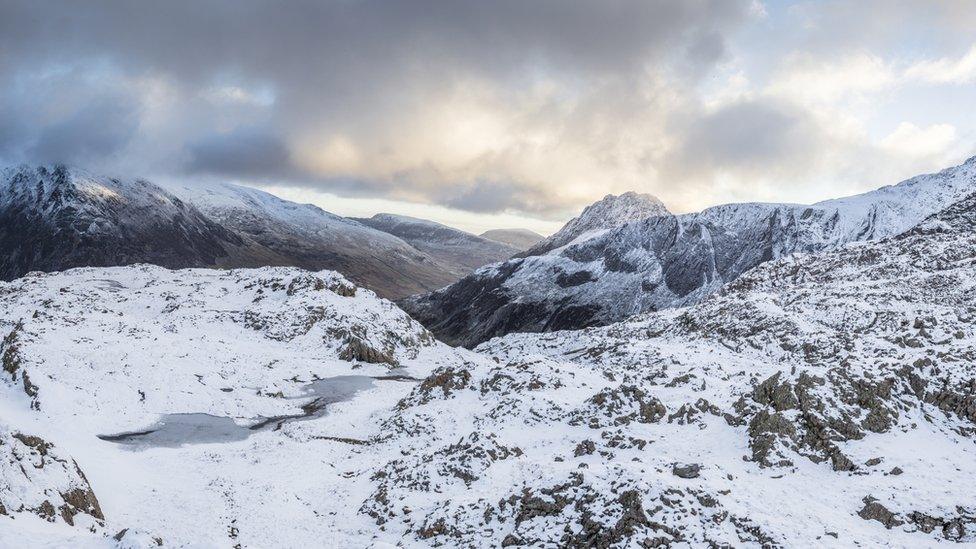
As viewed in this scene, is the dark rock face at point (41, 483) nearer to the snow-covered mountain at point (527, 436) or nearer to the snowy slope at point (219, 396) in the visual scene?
the snow-covered mountain at point (527, 436)

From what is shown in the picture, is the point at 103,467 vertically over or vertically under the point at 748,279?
under

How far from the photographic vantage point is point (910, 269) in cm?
5725

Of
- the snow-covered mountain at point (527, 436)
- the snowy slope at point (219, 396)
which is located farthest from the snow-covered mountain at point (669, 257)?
the snowy slope at point (219, 396)

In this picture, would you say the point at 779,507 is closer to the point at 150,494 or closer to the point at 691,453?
the point at 691,453

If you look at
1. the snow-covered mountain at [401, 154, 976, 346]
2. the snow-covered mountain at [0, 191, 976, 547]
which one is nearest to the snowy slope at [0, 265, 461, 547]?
the snow-covered mountain at [0, 191, 976, 547]

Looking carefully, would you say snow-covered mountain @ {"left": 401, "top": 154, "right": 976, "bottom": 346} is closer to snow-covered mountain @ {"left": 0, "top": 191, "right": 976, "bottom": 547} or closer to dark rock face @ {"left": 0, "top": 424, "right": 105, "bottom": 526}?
snow-covered mountain @ {"left": 0, "top": 191, "right": 976, "bottom": 547}

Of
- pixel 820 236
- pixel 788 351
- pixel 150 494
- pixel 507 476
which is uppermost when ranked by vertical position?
pixel 820 236

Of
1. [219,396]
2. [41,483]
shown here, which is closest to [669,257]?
[219,396]

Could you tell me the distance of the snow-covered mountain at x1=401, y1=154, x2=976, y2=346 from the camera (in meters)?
124

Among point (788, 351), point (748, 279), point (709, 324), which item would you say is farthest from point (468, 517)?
point (748, 279)

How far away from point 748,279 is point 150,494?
2924 inches

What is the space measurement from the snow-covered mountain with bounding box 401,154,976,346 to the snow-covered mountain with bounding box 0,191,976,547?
74011 millimetres

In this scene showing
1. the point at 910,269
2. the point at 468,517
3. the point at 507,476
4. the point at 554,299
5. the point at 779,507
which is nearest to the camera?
the point at 779,507

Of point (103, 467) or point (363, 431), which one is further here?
point (363, 431)
